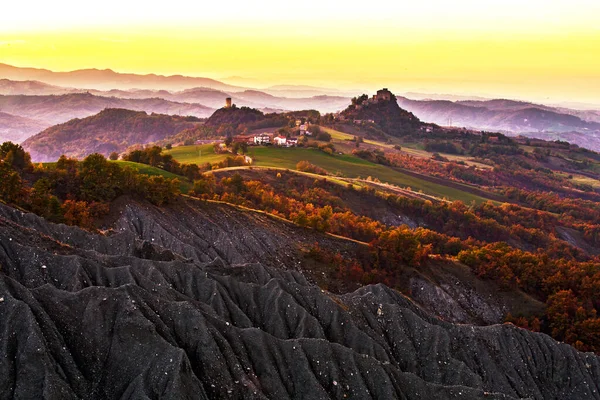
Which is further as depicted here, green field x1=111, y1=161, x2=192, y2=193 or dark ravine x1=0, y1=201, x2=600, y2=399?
green field x1=111, y1=161, x2=192, y2=193

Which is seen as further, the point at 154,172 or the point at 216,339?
the point at 154,172

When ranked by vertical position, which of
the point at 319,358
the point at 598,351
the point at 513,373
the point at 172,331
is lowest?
the point at 598,351

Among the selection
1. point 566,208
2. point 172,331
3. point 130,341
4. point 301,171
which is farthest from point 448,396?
point 566,208

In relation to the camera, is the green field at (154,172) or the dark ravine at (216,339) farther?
the green field at (154,172)

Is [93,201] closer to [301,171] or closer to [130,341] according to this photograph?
[130,341]

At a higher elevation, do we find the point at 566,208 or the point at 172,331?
the point at 172,331

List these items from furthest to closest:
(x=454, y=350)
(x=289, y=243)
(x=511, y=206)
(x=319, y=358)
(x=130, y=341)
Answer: (x=511, y=206) → (x=289, y=243) → (x=454, y=350) → (x=319, y=358) → (x=130, y=341)

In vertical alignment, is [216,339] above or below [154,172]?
above

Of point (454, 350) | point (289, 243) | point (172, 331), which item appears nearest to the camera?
point (172, 331)
